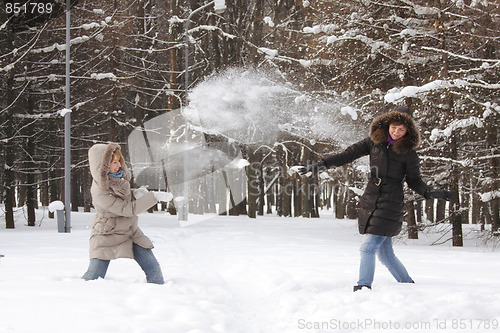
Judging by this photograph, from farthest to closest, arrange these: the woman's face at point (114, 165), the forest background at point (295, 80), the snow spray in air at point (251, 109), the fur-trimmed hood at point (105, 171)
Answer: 1. the snow spray in air at point (251, 109)
2. the forest background at point (295, 80)
3. the woman's face at point (114, 165)
4. the fur-trimmed hood at point (105, 171)

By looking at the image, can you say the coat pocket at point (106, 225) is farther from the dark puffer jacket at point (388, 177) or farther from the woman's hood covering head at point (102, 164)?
the dark puffer jacket at point (388, 177)

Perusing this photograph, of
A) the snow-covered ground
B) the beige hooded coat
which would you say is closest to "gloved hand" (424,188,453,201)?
the snow-covered ground

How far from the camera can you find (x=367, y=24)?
13.3 m

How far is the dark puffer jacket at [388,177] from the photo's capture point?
518 cm

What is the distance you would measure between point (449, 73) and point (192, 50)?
16.7 meters

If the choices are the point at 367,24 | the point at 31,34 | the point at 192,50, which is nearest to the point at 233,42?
the point at 192,50

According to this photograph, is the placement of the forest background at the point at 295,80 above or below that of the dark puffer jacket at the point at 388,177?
above

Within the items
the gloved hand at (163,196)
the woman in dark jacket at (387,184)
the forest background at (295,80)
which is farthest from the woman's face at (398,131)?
the forest background at (295,80)

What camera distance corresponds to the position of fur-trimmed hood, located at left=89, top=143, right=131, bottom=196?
523cm

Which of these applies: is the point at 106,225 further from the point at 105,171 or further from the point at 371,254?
the point at 371,254

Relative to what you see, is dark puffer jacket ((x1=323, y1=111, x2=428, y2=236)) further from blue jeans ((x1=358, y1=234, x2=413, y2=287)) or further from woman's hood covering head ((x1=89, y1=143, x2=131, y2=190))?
woman's hood covering head ((x1=89, y1=143, x2=131, y2=190))

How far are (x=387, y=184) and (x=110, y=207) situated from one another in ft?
9.57

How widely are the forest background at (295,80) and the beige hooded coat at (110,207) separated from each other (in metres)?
7.61

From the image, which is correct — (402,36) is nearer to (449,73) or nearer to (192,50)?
(449,73)
